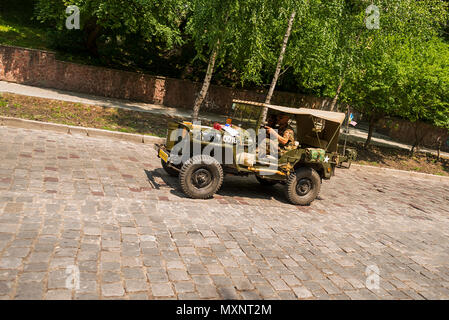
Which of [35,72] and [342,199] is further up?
[35,72]

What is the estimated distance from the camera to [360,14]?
1416 cm

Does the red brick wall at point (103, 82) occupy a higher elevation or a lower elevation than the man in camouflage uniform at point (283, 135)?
higher

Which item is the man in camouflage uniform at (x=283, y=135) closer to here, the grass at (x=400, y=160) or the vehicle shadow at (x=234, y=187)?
the vehicle shadow at (x=234, y=187)

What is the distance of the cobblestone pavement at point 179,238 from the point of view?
399 centimetres

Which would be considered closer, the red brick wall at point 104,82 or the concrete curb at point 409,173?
the concrete curb at point 409,173

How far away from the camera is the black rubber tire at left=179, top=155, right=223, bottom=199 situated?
22.0ft

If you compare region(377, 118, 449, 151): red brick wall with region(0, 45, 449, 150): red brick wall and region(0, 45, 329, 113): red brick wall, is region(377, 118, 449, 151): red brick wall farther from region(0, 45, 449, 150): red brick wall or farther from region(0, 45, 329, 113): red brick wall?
region(0, 45, 329, 113): red brick wall

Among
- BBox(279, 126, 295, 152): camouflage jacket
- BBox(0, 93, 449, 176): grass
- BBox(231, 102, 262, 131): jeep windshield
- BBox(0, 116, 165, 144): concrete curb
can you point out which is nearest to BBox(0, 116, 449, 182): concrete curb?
BBox(0, 116, 165, 144): concrete curb

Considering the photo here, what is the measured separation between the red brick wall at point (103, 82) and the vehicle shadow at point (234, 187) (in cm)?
1073

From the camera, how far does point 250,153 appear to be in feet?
23.7

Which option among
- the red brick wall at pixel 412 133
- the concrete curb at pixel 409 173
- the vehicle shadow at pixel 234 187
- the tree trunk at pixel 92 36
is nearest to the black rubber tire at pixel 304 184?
the vehicle shadow at pixel 234 187
